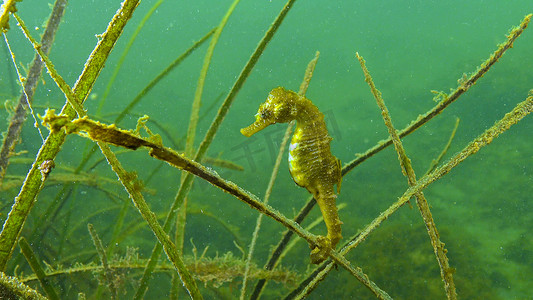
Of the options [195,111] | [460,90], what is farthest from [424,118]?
[195,111]

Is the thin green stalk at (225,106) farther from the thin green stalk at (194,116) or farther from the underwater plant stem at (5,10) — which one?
the underwater plant stem at (5,10)

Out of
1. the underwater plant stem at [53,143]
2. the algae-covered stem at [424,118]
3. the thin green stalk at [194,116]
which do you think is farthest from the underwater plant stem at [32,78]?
the algae-covered stem at [424,118]

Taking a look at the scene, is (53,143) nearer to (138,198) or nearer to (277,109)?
(138,198)

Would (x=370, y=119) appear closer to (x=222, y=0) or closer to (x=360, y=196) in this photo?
(x=360, y=196)

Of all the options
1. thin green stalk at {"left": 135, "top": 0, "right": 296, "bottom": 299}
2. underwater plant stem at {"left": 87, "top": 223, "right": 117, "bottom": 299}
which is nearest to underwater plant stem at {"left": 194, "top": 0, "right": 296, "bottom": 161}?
thin green stalk at {"left": 135, "top": 0, "right": 296, "bottom": 299}

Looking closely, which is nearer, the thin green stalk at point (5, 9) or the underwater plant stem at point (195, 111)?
the thin green stalk at point (5, 9)

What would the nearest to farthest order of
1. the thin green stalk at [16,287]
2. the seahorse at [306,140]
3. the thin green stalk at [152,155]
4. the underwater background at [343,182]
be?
the thin green stalk at [152,155] < the thin green stalk at [16,287] < the seahorse at [306,140] < the underwater background at [343,182]

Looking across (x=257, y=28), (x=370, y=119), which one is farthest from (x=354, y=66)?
(x=257, y=28)

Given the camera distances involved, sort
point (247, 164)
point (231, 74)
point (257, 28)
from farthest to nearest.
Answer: point (257, 28) < point (231, 74) < point (247, 164)
